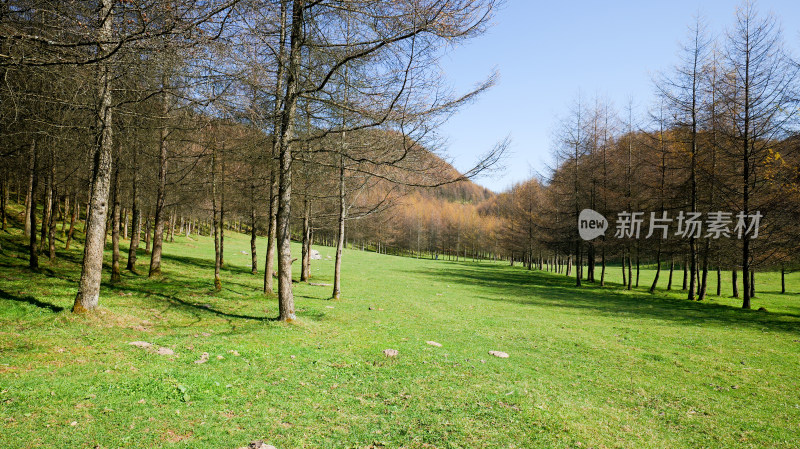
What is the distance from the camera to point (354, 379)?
6164 mm

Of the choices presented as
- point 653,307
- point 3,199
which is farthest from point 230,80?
point 3,199

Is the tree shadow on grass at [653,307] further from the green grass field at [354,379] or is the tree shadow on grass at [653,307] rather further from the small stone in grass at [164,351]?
the small stone in grass at [164,351]

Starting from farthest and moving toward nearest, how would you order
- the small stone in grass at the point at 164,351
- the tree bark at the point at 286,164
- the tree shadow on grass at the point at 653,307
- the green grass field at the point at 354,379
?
the tree shadow on grass at the point at 653,307, the tree bark at the point at 286,164, the small stone in grass at the point at 164,351, the green grass field at the point at 354,379

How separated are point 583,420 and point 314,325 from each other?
629 centimetres

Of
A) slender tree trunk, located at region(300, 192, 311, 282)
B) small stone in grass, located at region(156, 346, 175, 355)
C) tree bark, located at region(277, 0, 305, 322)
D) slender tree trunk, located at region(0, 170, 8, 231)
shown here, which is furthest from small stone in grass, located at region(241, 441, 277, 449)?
slender tree trunk, located at region(0, 170, 8, 231)

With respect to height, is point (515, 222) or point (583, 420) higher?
point (515, 222)

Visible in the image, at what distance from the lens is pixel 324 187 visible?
52.9 ft

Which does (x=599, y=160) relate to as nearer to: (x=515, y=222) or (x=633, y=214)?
(x=633, y=214)

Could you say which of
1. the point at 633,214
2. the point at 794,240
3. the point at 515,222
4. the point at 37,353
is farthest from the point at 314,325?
the point at 515,222

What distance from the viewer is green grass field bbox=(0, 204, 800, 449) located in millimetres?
4297

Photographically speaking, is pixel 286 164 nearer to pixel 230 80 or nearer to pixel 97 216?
pixel 230 80

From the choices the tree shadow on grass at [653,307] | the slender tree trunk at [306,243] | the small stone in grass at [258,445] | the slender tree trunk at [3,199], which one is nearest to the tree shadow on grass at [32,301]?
the small stone in grass at [258,445]

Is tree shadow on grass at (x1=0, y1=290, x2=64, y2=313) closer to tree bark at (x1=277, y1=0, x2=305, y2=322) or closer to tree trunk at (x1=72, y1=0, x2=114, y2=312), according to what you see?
tree trunk at (x1=72, y1=0, x2=114, y2=312)

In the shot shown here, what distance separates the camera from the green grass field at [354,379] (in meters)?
4.30
